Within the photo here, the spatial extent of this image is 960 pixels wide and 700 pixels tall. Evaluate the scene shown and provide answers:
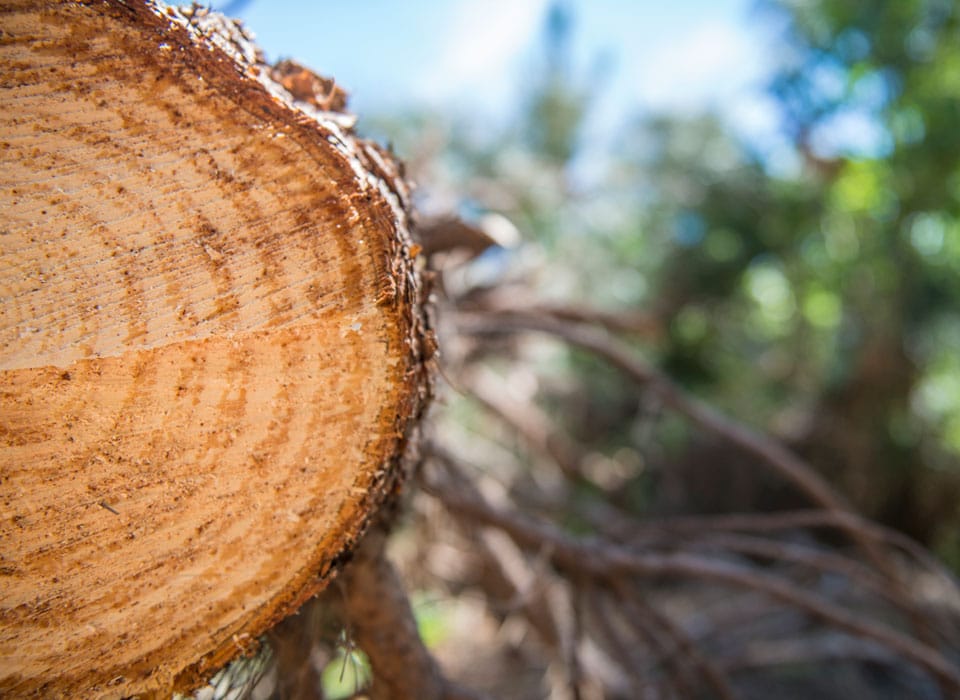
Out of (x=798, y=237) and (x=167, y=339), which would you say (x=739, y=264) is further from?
(x=167, y=339)

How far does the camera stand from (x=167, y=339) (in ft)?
2.65

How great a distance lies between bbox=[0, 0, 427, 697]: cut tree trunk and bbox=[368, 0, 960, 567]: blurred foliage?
2475 mm

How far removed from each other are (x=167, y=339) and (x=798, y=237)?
28.9 feet

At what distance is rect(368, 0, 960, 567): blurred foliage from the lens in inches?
231

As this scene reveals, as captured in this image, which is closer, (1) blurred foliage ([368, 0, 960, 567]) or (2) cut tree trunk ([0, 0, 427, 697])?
(2) cut tree trunk ([0, 0, 427, 697])

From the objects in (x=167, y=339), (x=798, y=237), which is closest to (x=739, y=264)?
(x=798, y=237)

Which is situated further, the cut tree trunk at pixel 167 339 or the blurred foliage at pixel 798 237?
the blurred foliage at pixel 798 237

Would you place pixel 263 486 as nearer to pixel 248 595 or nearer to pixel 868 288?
pixel 248 595

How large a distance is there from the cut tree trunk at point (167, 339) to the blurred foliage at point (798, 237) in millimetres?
2475

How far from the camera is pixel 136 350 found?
0.80m

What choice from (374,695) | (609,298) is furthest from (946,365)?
(374,695)

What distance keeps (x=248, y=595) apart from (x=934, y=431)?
6.69 m

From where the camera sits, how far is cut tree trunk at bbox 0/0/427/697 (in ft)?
2.60

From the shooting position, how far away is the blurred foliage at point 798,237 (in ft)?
19.3
